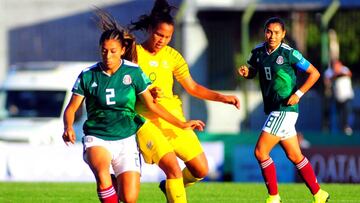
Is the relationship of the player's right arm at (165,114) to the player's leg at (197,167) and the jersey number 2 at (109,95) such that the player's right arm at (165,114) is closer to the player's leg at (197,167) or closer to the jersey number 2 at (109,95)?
the jersey number 2 at (109,95)

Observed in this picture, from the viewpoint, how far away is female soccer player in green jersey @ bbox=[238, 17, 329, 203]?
13.3 metres

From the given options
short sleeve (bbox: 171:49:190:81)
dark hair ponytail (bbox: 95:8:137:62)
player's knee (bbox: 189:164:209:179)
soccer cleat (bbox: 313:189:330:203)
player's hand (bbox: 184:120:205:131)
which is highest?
dark hair ponytail (bbox: 95:8:137:62)

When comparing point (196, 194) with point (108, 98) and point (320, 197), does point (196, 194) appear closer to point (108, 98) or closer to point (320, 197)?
point (320, 197)

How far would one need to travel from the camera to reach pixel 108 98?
11.0 m

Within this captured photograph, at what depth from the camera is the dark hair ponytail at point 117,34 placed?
435 inches

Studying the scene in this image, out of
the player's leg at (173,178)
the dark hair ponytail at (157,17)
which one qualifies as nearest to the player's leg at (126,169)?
the player's leg at (173,178)

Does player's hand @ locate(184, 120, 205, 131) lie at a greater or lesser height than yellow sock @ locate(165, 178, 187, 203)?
greater

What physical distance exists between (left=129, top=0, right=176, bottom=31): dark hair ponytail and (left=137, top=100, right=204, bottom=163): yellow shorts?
2.83ft

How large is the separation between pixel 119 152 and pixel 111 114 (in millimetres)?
352

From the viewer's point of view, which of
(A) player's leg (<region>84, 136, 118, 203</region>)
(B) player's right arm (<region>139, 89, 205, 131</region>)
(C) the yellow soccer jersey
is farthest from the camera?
(C) the yellow soccer jersey

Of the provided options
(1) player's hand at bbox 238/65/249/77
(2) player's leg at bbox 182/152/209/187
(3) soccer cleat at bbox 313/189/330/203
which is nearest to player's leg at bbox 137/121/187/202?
(2) player's leg at bbox 182/152/209/187

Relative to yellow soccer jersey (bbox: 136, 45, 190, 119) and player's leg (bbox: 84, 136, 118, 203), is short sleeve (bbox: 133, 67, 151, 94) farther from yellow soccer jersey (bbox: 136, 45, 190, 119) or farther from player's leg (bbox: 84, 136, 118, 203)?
yellow soccer jersey (bbox: 136, 45, 190, 119)

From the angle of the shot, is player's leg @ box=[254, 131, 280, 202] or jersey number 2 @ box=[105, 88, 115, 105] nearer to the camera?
jersey number 2 @ box=[105, 88, 115, 105]

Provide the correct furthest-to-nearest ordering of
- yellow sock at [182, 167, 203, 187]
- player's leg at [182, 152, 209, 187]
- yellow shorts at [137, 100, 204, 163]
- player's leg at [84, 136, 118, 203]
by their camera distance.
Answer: yellow sock at [182, 167, 203, 187], player's leg at [182, 152, 209, 187], yellow shorts at [137, 100, 204, 163], player's leg at [84, 136, 118, 203]
